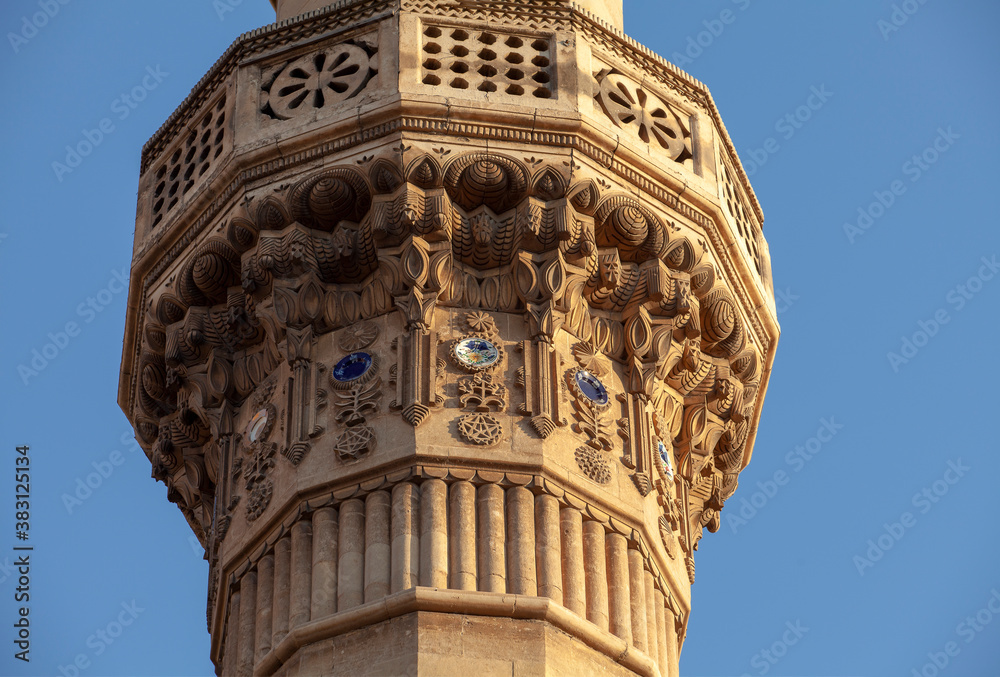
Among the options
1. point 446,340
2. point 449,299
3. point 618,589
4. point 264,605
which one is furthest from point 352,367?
point 618,589

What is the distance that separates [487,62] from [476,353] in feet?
7.52

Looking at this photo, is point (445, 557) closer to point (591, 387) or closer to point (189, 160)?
point (591, 387)

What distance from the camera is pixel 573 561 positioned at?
15938 mm

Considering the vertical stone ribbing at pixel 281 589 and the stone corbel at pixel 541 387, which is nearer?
the vertical stone ribbing at pixel 281 589

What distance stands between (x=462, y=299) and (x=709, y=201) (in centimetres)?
210

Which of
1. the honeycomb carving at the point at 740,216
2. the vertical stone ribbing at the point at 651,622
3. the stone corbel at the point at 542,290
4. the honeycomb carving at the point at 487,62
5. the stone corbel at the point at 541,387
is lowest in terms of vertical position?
the vertical stone ribbing at the point at 651,622

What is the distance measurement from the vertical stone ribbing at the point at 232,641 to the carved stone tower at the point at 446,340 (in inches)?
1.4

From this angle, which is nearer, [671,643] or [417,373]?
[417,373]

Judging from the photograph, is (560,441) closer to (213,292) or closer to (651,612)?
(651,612)

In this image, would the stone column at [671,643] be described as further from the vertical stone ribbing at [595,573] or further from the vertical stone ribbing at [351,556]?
the vertical stone ribbing at [351,556]

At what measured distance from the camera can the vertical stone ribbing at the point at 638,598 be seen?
632 inches

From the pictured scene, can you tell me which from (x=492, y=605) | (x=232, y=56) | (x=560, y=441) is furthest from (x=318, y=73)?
(x=492, y=605)

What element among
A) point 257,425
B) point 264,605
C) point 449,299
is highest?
point 449,299

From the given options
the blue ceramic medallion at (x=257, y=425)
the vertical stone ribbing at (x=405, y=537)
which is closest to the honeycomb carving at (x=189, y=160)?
the blue ceramic medallion at (x=257, y=425)
